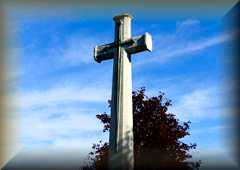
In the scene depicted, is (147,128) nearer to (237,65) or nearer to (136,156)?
(136,156)

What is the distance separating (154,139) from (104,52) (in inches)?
198

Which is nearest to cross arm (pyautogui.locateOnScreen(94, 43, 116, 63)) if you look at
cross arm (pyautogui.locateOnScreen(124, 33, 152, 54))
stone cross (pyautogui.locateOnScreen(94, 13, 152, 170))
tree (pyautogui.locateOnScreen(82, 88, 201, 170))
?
stone cross (pyautogui.locateOnScreen(94, 13, 152, 170))

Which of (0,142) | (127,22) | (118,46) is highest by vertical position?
(127,22)

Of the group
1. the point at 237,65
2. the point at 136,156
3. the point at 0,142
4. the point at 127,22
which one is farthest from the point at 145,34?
the point at 136,156

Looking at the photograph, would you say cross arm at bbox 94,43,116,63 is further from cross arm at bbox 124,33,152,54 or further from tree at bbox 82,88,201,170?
tree at bbox 82,88,201,170

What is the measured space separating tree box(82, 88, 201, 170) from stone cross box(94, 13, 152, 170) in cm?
443

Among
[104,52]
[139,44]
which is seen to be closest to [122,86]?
[139,44]

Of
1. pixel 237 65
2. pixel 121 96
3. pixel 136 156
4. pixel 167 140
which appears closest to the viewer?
pixel 237 65

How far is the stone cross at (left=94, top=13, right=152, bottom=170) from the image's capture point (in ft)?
21.8

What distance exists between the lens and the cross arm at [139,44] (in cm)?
722

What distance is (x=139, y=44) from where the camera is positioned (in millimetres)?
7270

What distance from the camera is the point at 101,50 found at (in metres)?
7.94

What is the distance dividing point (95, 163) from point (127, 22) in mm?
6011

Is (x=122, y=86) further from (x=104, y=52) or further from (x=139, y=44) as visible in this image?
(x=104, y=52)
